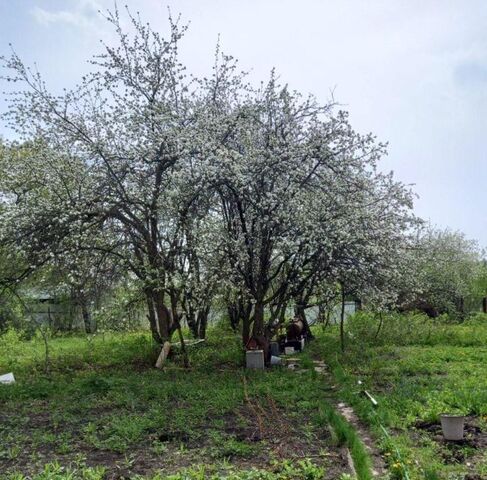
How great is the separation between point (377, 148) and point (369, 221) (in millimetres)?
1312

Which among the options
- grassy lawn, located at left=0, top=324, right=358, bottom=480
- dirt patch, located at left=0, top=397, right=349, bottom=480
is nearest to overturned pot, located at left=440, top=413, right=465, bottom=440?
grassy lawn, located at left=0, top=324, right=358, bottom=480

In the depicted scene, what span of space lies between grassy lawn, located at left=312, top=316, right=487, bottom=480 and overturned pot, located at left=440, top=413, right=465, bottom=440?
64 millimetres

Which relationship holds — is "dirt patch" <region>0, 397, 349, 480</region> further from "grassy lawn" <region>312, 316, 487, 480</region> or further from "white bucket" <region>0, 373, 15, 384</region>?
"white bucket" <region>0, 373, 15, 384</region>

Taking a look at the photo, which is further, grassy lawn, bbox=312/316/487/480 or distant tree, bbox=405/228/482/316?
distant tree, bbox=405/228/482/316

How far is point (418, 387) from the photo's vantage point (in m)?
6.89

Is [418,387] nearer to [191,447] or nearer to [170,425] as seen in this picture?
[170,425]

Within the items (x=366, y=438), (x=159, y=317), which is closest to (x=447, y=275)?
(x=159, y=317)

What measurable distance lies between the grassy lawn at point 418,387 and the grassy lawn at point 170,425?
19.2 inches

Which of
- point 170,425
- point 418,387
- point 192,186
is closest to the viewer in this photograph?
point 170,425

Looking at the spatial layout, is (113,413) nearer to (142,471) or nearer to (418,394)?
(142,471)

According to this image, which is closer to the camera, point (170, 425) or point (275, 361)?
point (170, 425)

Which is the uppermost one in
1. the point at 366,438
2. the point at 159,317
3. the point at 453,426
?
the point at 159,317

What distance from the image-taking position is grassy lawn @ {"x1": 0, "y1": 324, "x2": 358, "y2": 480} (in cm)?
403

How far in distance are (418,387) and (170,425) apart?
340cm
